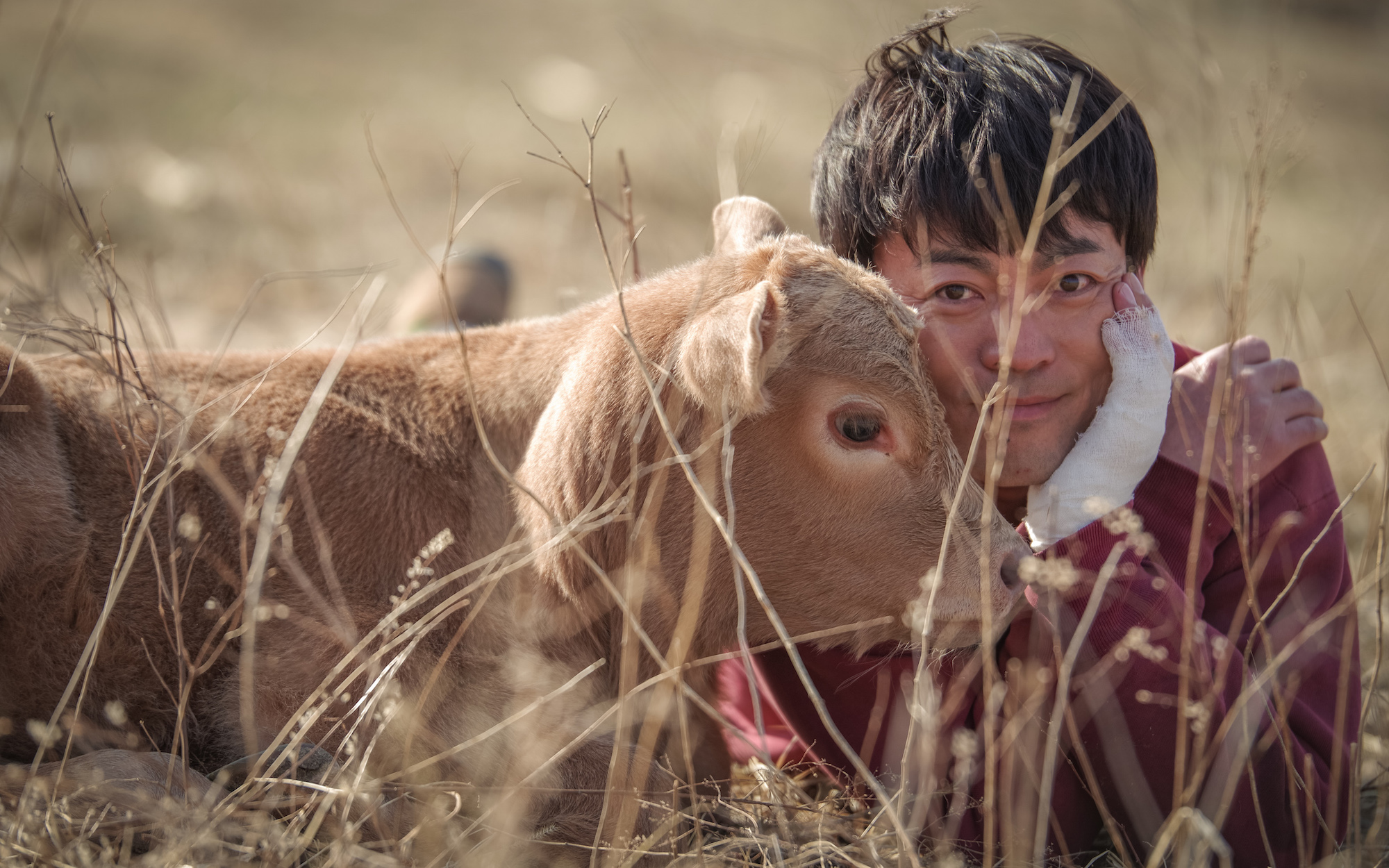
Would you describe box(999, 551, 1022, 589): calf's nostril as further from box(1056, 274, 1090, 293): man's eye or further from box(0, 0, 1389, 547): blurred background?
box(0, 0, 1389, 547): blurred background

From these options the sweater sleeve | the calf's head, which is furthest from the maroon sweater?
the calf's head

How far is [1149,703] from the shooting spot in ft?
9.41

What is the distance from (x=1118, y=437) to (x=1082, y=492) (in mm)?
214

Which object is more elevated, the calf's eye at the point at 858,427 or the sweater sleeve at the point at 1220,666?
the calf's eye at the point at 858,427

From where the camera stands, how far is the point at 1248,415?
10.2 feet

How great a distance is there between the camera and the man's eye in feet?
10.2

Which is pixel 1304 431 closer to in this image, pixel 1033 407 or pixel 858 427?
pixel 1033 407

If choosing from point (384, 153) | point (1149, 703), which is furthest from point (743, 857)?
point (384, 153)

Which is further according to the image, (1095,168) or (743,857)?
(1095,168)

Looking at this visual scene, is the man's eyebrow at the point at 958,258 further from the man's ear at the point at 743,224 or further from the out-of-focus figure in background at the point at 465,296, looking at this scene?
the out-of-focus figure in background at the point at 465,296

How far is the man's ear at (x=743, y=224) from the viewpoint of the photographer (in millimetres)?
3520

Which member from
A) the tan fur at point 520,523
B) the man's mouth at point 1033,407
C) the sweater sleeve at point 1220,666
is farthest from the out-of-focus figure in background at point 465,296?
the sweater sleeve at point 1220,666

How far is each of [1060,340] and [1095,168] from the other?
564 millimetres

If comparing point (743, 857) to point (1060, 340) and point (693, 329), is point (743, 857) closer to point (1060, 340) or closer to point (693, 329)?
point (693, 329)
